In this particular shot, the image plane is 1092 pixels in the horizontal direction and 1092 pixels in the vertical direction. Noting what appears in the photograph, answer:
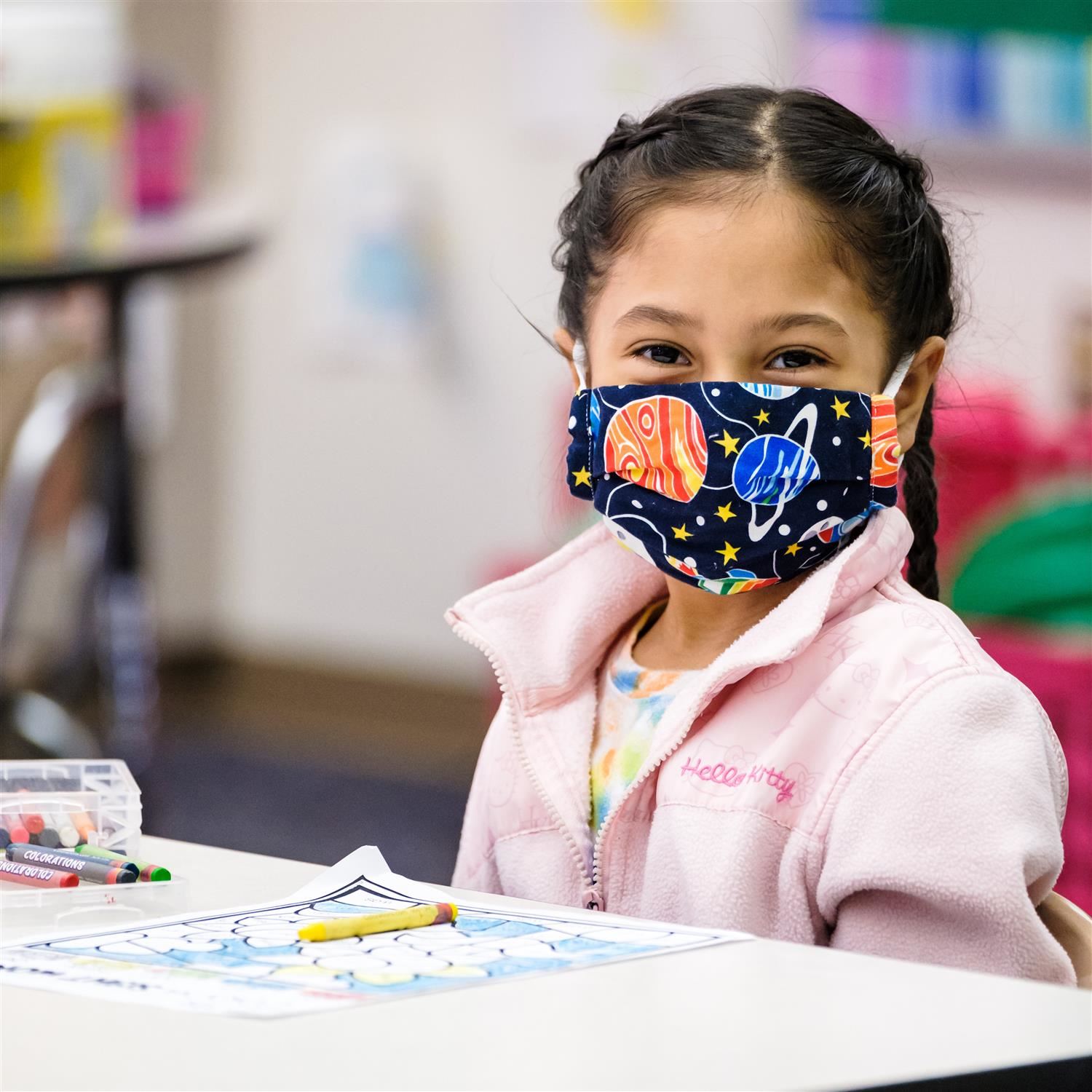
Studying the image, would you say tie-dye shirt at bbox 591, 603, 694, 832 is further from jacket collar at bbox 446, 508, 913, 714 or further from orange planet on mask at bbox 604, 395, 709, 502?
orange planet on mask at bbox 604, 395, 709, 502

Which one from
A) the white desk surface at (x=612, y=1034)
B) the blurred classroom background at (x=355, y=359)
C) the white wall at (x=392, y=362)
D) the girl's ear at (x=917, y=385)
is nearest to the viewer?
the white desk surface at (x=612, y=1034)

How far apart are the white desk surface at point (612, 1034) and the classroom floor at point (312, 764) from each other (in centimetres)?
191

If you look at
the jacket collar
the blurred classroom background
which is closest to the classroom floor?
the blurred classroom background

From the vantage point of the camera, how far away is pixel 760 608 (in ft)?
3.29

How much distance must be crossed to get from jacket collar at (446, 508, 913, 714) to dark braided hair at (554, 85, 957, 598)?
0.11 m

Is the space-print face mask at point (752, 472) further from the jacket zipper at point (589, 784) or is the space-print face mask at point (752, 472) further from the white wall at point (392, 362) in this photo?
the white wall at point (392, 362)

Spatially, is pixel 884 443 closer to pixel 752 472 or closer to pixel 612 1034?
pixel 752 472

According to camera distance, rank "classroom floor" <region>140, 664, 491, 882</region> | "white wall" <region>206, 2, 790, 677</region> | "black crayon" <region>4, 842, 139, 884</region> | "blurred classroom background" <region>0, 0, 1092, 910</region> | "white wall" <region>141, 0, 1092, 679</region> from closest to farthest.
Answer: "black crayon" <region>4, 842, 139, 884</region> → "blurred classroom background" <region>0, 0, 1092, 910</region> → "classroom floor" <region>140, 664, 491, 882</region> → "white wall" <region>141, 0, 1092, 679</region> → "white wall" <region>206, 2, 790, 677</region>

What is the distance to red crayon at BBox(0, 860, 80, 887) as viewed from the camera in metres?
0.76

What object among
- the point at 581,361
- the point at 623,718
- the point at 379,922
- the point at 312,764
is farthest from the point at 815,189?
the point at 312,764

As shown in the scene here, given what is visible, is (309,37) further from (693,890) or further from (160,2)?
(693,890)

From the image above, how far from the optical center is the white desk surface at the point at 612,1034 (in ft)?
1.57

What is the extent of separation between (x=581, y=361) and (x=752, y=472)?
0.17 meters

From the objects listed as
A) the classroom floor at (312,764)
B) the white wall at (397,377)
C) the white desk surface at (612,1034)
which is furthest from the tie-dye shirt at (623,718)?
→ the white wall at (397,377)
